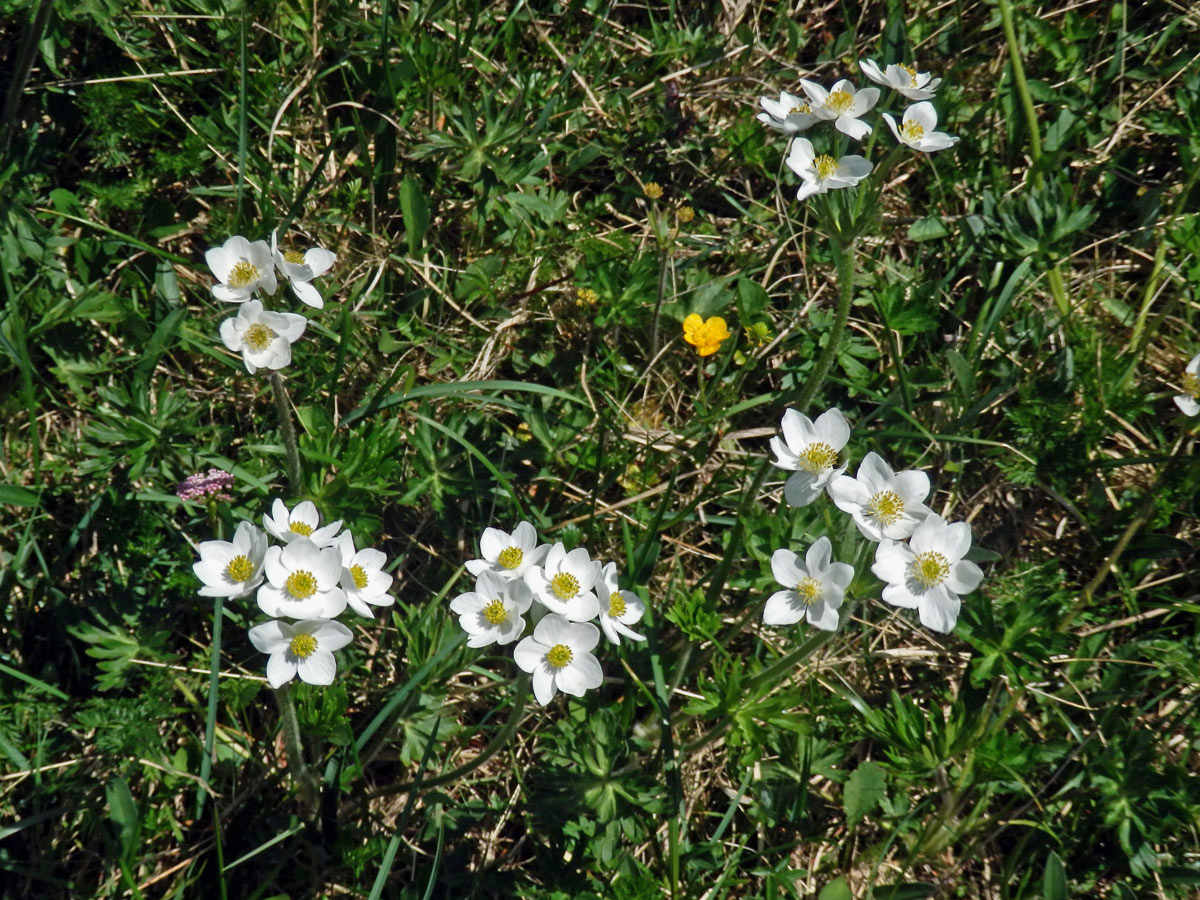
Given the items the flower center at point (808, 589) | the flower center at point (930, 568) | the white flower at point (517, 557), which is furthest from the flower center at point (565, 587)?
the flower center at point (930, 568)

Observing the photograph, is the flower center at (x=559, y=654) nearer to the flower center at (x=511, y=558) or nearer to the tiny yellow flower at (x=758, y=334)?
the flower center at (x=511, y=558)

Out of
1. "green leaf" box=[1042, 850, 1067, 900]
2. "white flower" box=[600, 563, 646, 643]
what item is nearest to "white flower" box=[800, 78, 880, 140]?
"white flower" box=[600, 563, 646, 643]

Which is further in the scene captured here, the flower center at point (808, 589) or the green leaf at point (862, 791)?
the green leaf at point (862, 791)

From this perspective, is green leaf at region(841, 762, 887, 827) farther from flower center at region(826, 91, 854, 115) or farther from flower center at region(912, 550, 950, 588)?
flower center at region(826, 91, 854, 115)

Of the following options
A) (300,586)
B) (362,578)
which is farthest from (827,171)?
(300,586)

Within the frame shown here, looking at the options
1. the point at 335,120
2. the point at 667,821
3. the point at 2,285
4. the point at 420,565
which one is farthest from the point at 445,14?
the point at 667,821

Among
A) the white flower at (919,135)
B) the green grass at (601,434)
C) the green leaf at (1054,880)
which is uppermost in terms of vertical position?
the white flower at (919,135)
